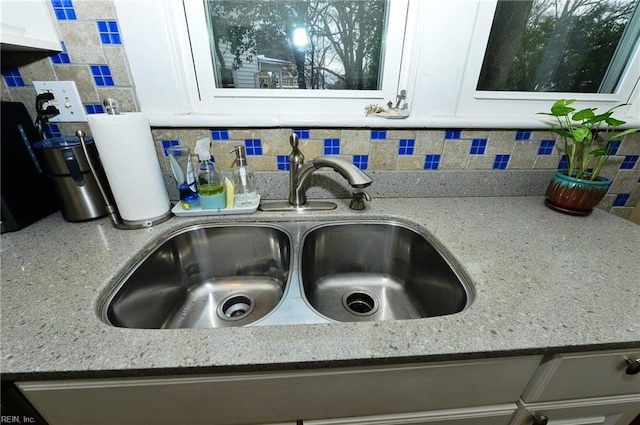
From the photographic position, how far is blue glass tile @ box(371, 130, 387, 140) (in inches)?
35.9

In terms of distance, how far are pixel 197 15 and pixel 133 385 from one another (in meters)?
0.98

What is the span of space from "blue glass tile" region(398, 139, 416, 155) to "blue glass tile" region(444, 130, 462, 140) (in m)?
0.12

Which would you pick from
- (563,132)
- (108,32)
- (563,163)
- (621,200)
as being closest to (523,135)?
(563,132)

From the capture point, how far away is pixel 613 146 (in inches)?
38.5

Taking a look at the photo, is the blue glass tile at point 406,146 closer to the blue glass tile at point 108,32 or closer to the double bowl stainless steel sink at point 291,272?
the double bowl stainless steel sink at point 291,272

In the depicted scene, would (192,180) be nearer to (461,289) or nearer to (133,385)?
(133,385)

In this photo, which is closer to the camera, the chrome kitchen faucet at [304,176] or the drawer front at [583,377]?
the drawer front at [583,377]

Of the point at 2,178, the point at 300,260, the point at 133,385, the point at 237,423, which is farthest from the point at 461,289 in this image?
the point at 2,178

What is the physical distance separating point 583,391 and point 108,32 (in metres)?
1.52

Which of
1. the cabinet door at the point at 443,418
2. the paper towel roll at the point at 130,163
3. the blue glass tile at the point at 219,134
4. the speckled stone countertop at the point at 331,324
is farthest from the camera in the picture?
the blue glass tile at the point at 219,134

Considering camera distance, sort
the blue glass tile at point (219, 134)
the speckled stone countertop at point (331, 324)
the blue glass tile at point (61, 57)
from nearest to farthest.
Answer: the speckled stone countertop at point (331, 324)
the blue glass tile at point (61, 57)
the blue glass tile at point (219, 134)

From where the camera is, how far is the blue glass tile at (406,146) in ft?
3.06

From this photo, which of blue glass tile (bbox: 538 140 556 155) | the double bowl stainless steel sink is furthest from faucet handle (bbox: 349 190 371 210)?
blue glass tile (bbox: 538 140 556 155)

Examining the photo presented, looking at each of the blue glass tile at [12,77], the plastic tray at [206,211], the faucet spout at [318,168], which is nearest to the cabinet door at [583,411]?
the faucet spout at [318,168]
